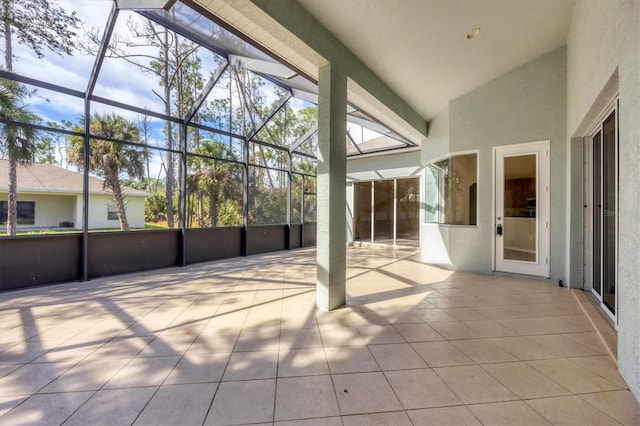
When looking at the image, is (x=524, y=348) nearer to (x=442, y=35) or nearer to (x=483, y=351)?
(x=483, y=351)

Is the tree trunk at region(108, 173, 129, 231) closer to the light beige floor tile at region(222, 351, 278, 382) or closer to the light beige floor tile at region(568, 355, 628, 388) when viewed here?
the light beige floor tile at region(222, 351, 278, 382)

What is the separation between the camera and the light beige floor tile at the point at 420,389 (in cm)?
177

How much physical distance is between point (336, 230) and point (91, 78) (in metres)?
4.78

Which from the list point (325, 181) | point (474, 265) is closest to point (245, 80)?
point (325, 181)

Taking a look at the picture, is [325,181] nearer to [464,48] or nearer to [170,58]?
[464,48]

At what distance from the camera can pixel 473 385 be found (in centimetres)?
195

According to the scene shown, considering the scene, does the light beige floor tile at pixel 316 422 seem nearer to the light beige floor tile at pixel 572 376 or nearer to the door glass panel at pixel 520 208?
the light beige floor tile at pixel 572 376

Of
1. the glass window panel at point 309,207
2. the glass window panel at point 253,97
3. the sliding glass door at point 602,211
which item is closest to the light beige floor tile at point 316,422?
the sliding glass door at point 602,211

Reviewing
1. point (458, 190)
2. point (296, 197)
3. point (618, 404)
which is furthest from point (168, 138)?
point (618, 404)

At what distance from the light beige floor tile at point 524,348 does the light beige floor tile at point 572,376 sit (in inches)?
3.2

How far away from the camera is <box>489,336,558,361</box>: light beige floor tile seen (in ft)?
7.73

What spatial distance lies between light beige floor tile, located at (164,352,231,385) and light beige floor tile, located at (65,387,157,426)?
176 millimetres

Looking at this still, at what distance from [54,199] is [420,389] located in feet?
19.1

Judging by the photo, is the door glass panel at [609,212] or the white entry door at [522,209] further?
the white entry door at [522,209]
